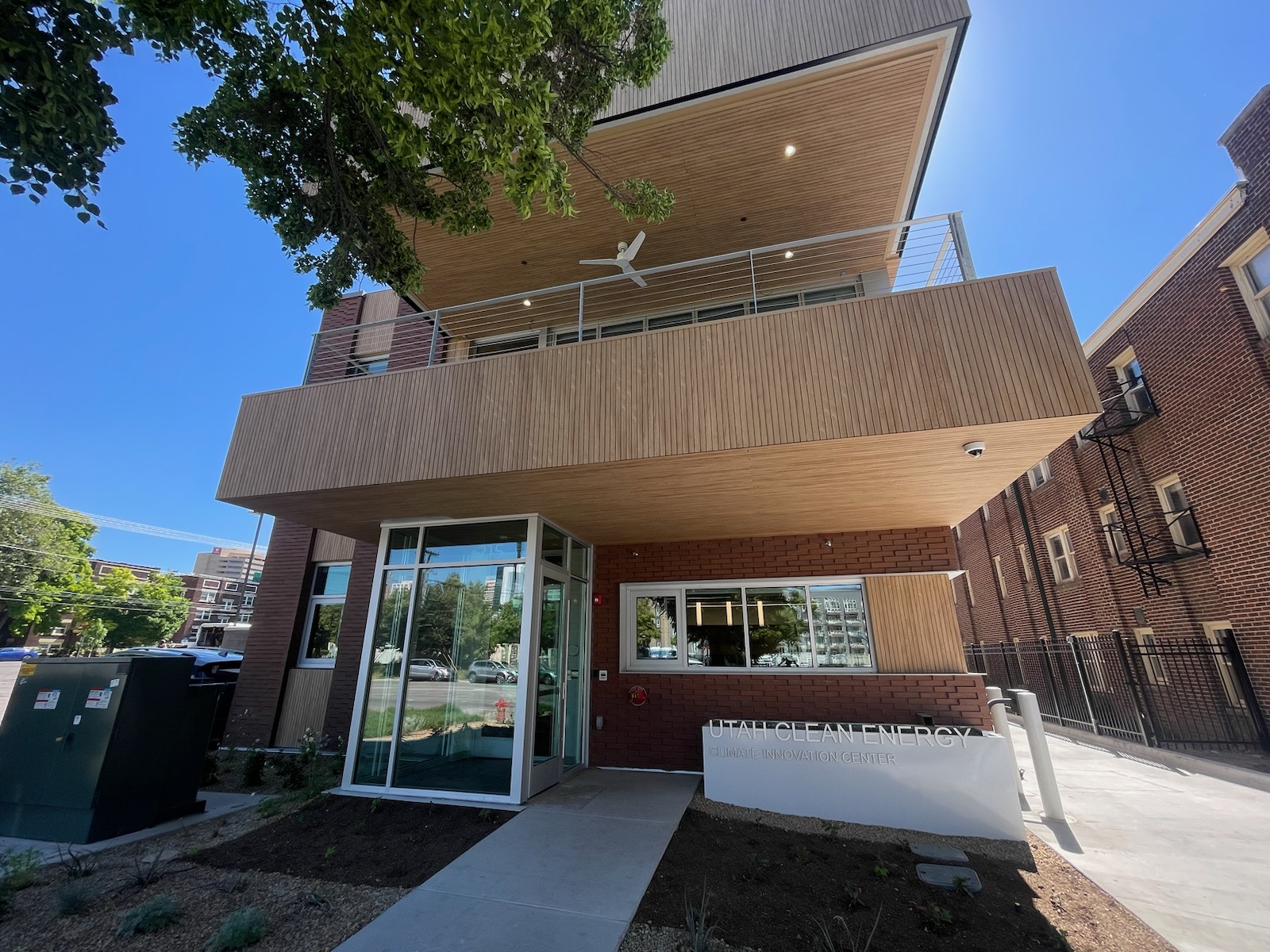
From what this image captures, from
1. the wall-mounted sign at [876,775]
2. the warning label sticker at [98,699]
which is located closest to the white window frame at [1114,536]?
the wall-mounted sign at [876,775]

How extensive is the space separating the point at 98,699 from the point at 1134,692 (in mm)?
15510

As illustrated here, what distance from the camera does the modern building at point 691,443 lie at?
450cm

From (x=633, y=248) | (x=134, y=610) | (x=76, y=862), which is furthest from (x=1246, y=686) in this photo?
(x=134, y=610)

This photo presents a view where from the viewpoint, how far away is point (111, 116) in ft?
12.6

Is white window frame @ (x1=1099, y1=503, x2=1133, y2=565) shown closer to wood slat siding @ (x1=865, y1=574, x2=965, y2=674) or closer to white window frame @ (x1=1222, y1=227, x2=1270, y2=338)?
white window frame @ (x1=1222, y1=227, x2=1270, y2=338)

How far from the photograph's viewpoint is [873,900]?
374 centimetres

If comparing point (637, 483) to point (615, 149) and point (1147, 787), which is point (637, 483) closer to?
point (615, 149)

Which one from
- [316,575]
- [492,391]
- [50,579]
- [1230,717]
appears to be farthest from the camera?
[50,579]

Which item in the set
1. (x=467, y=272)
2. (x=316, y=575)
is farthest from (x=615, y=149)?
(x=316, y=575)

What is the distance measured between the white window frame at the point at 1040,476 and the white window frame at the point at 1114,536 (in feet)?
8.09

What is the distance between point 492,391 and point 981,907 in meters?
5.81

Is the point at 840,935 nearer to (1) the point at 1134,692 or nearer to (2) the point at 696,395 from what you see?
(2) the point at 696,395

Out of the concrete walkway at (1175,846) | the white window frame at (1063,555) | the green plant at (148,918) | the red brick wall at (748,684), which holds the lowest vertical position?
the concrete walkway at (1175,846)

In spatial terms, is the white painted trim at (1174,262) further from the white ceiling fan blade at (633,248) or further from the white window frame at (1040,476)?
the white ceiling fan blade at (633,248)
